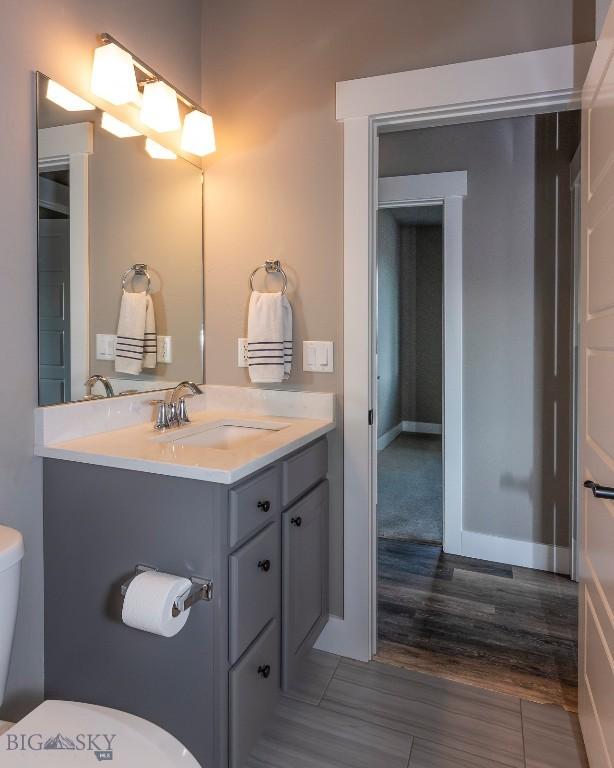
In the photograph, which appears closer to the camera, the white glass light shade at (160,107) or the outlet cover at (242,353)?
the white glass light shade at (160,107)

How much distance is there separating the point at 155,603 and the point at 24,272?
0.93 m

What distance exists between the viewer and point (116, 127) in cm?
171

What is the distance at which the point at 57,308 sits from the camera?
4.93ft

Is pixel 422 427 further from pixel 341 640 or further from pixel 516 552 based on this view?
pixel 341 640

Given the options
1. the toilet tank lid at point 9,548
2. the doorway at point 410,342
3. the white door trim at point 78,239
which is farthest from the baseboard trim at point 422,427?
the toilet tank lid at point 9,548

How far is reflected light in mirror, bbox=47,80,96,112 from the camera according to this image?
4.78 ft

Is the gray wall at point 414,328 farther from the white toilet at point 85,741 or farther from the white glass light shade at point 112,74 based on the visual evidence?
the white toilet at point 85,741

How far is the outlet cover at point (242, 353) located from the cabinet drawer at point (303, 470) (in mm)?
471

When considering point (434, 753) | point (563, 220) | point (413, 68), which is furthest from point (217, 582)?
point (563, 220)

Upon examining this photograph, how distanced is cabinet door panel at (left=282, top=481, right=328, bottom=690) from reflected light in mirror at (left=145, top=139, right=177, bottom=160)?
1.33m

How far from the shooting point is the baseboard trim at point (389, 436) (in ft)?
18.7

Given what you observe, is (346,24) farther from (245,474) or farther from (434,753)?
(434,753)

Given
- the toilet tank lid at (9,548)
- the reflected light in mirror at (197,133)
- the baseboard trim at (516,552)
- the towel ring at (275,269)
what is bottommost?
the baseboard trim at (516,552)

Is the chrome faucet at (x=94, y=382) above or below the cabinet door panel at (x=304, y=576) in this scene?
above
